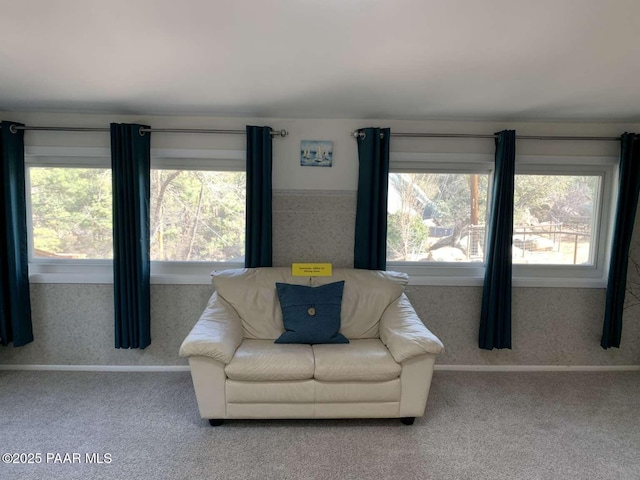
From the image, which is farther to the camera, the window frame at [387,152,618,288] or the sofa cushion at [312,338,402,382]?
the window frame at [387,152,618,288]

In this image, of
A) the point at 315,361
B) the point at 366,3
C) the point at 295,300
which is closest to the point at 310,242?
the point at 295,300

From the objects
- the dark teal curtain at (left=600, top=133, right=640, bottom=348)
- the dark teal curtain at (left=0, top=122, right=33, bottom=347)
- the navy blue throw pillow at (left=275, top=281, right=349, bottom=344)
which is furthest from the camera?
the dark teal curtain at (left=600, top=133, right=640, bottom=348)

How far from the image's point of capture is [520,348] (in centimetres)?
313

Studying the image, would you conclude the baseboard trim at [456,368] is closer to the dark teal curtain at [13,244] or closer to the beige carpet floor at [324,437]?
the beige carpet floor at [324,437]

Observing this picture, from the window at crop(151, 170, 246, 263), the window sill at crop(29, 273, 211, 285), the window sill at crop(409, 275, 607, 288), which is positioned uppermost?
the window at crop(151, 170, 246, 263)

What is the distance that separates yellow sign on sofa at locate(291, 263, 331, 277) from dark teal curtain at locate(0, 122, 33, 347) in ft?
7.44

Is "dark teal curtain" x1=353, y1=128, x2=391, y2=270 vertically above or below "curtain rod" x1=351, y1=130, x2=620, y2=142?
below

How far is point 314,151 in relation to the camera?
2998mm

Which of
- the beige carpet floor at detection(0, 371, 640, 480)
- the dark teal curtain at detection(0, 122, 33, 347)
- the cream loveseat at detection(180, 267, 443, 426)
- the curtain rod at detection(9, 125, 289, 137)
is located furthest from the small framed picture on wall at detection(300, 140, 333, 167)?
the dark teal curtain at detection(0, 122, 33, 347)

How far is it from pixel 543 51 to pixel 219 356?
8.04ft

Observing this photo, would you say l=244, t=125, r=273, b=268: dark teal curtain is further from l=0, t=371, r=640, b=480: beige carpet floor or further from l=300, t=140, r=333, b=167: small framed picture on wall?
l=0, t=371, r=640, b=480: beige carpet floor

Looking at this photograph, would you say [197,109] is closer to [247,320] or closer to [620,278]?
[247,320]

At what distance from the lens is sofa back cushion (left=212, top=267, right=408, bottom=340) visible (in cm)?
270

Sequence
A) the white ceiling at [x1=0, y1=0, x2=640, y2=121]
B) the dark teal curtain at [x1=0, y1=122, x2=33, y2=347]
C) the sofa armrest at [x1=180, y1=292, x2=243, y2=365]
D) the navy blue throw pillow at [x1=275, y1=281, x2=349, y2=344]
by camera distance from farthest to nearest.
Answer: the dark teal curtain at [x1=0, y1=122, x2=33, y2=347], the navy blue throw pillow at [x1=275, y1=281, x2=349, y2=344], the sofa armrest at [x1=180, y1=292, x2=243, y2=365], the white ceiling at [x1=0, y1=0, x2=640, y2=121]
